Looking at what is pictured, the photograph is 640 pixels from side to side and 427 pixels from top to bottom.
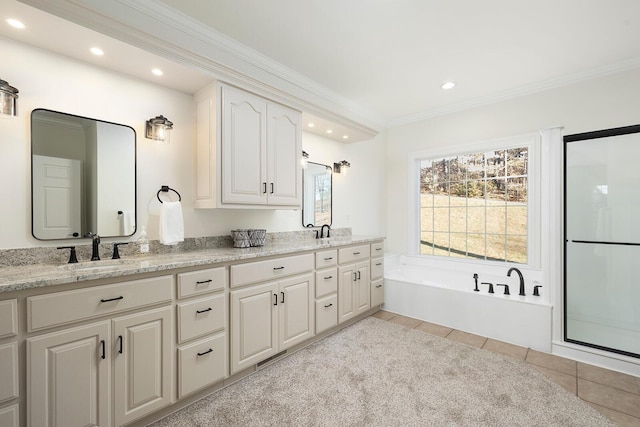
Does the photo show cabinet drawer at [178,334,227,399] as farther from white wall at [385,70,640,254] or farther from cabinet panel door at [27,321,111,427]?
white wall at [385,70,640,254]

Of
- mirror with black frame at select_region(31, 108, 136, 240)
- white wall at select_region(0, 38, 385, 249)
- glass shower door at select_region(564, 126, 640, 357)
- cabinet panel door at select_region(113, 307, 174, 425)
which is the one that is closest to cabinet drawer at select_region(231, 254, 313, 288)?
cabinet panel door at select_region(113, 307, 174, 425)

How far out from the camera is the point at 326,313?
287cm

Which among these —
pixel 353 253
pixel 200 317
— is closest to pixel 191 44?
pixel 200 317

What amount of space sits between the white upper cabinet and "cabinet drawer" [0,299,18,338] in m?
1.23

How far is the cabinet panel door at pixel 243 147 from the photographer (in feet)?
7.61

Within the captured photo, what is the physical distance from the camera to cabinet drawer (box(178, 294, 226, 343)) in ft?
5.98

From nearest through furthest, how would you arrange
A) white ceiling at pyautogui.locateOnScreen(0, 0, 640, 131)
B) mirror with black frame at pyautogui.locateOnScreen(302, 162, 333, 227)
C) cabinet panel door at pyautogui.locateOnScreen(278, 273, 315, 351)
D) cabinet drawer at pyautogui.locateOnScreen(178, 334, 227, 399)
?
cabinet drawer at pyautogui.locateOnScreen(178, 334, 227, 399), white ceiling at pyautogui.locateOnScreen(0, 0, 640, 131), cabinet panel door at pyautogui.locateOnScreen(278, 273, 315, 351), mirror with black frame at pyautogui.locateOnScreen(302, 162, 333, 227)

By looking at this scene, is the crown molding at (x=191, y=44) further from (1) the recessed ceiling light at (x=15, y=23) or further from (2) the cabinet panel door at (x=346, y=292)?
(2) the cabinet panel door at (x=346, y=292)

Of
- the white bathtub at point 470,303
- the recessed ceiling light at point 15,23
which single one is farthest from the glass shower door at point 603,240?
the recessed ceiling light at point 15,23

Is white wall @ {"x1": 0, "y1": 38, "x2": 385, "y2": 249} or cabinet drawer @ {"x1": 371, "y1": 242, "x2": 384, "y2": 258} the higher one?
white wall @ {"x1": 0, "y1": 38, "x2": 385, "y2": 249}

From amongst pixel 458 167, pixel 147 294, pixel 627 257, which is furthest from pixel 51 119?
pixel 627 257

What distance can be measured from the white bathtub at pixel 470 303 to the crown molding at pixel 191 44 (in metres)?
2.28

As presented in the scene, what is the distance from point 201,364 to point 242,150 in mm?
1627

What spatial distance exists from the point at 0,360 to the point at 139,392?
65cm
